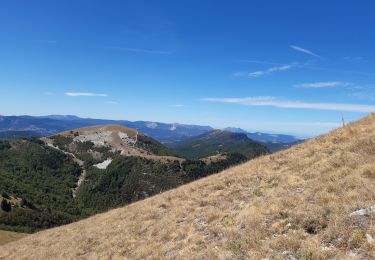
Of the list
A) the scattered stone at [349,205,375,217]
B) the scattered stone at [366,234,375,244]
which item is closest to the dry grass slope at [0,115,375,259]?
the scattered stone at [366,234,375,244]

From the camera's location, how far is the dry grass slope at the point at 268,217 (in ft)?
42.0

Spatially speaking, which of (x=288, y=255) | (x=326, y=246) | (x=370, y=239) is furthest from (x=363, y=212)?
(x=288, y=255)

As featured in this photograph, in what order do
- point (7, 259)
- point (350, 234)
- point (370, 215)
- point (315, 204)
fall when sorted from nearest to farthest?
1. point (350, 234)
2. point (370, 215)
3. point (315, 204)
4. point (7, 259)

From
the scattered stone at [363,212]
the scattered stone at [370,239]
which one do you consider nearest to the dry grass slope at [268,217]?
the scattered stone at [370,239]

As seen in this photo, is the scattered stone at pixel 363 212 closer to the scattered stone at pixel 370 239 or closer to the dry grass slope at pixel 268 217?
the dry grass slope at pixel 268 217

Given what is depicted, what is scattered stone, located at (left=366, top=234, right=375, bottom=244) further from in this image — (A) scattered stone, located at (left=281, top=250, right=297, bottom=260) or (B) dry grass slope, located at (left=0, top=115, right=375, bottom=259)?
(A) scattered stone, located at (left=281, top=250, right=297, bottom=260)

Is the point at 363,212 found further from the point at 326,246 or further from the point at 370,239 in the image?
the point at 326,246

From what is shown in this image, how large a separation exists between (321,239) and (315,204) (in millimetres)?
3201

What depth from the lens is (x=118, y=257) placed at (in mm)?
18469

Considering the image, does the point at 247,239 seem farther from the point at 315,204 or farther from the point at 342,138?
the point at 342,138

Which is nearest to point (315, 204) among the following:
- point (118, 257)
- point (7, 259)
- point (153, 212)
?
point (118, 257)

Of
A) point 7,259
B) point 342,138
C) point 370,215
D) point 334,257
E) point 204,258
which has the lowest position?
point 7,259

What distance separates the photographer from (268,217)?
53.3 ft

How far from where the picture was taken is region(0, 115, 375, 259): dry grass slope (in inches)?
504
